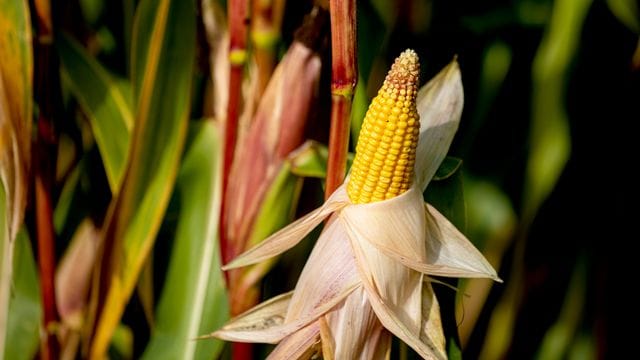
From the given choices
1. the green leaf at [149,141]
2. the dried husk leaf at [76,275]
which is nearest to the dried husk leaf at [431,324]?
the green leaf at [149,141]

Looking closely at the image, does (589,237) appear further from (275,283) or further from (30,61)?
(30,61)

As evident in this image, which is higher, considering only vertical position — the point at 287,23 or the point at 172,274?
the point at 287,23

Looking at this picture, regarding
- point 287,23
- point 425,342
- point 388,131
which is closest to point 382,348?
point 425,342

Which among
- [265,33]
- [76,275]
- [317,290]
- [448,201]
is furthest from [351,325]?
[76,275]

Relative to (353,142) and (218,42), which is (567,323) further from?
(218,42)

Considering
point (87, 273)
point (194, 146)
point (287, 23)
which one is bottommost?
point (87, 273)

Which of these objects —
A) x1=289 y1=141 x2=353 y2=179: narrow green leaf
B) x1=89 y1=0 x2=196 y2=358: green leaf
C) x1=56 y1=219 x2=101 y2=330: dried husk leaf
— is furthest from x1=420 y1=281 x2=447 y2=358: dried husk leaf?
x1=56 y1=219 x2=101 y2=330: dried husk leaf

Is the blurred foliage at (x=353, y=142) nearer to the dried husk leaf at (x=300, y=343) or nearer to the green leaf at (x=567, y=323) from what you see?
the green leaf at (x=567, y=323)
